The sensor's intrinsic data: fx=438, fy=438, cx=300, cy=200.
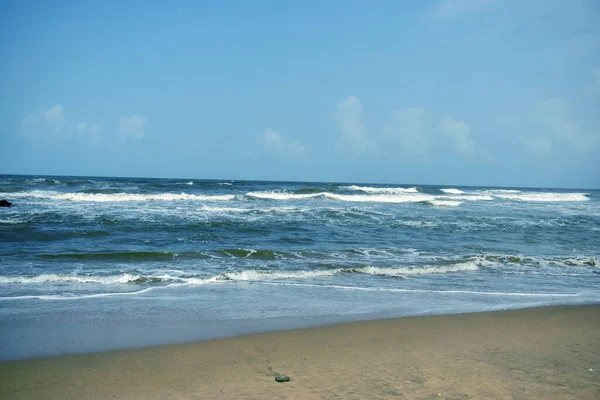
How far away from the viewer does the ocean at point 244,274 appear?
5730 mm

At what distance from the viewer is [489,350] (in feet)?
15.8

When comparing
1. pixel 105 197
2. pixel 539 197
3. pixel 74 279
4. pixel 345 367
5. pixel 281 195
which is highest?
pixel 539 197

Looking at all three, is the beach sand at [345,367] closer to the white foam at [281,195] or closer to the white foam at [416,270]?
the white foam at [416,270]

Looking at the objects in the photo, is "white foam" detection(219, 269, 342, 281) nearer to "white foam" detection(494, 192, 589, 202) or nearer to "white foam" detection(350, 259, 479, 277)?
"white foam" detection(350, 259, 479, 277)

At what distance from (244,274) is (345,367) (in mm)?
4899

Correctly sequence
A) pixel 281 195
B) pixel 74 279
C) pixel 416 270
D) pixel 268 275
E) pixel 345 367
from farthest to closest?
1. pixel 281 195
2. pixel 416 270
3. pixel 268 275
4. pixel 74 279
5. pixel 345 367

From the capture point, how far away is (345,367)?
4234 millimetres

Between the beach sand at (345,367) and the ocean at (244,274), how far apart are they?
19.1 inches

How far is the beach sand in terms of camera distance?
12.2 ft

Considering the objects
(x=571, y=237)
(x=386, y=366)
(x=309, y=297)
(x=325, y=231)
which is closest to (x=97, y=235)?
(x=325, y=231)

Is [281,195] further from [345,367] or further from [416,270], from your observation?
[345,367]

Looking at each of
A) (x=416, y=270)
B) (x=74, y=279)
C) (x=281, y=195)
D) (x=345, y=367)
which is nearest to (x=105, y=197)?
(x=281, y=195)

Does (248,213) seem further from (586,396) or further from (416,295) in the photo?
(586,396)

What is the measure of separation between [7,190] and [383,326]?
107 ft
